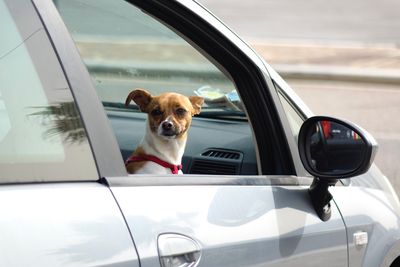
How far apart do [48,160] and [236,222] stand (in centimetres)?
72

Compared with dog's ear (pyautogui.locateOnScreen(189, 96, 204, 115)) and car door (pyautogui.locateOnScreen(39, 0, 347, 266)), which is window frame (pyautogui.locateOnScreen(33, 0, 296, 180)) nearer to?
car door (pyautogui.locateOnScreen(39, 0, 347, 266))

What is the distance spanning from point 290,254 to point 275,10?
18904mm

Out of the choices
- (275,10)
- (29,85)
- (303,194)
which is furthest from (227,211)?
(275,10)

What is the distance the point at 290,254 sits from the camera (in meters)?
2.66

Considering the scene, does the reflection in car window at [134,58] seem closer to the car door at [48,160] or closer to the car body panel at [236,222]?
the car door at [48,160]

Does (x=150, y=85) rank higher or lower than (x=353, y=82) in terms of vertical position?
higher

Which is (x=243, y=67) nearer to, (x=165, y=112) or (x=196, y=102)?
(x=165, y=112)

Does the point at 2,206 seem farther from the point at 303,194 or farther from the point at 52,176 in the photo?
the point at 303,194

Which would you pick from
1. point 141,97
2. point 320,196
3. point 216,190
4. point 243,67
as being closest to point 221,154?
point 141,97

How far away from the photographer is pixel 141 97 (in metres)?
3.49

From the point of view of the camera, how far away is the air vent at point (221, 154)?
12.3 feet

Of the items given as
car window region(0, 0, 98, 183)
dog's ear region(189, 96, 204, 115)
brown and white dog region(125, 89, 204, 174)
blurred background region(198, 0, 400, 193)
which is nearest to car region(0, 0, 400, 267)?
car window region(0, 0, 98, 183)

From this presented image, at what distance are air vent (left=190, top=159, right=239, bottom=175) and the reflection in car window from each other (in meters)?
0.34

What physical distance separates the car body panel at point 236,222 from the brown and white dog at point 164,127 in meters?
0.72
